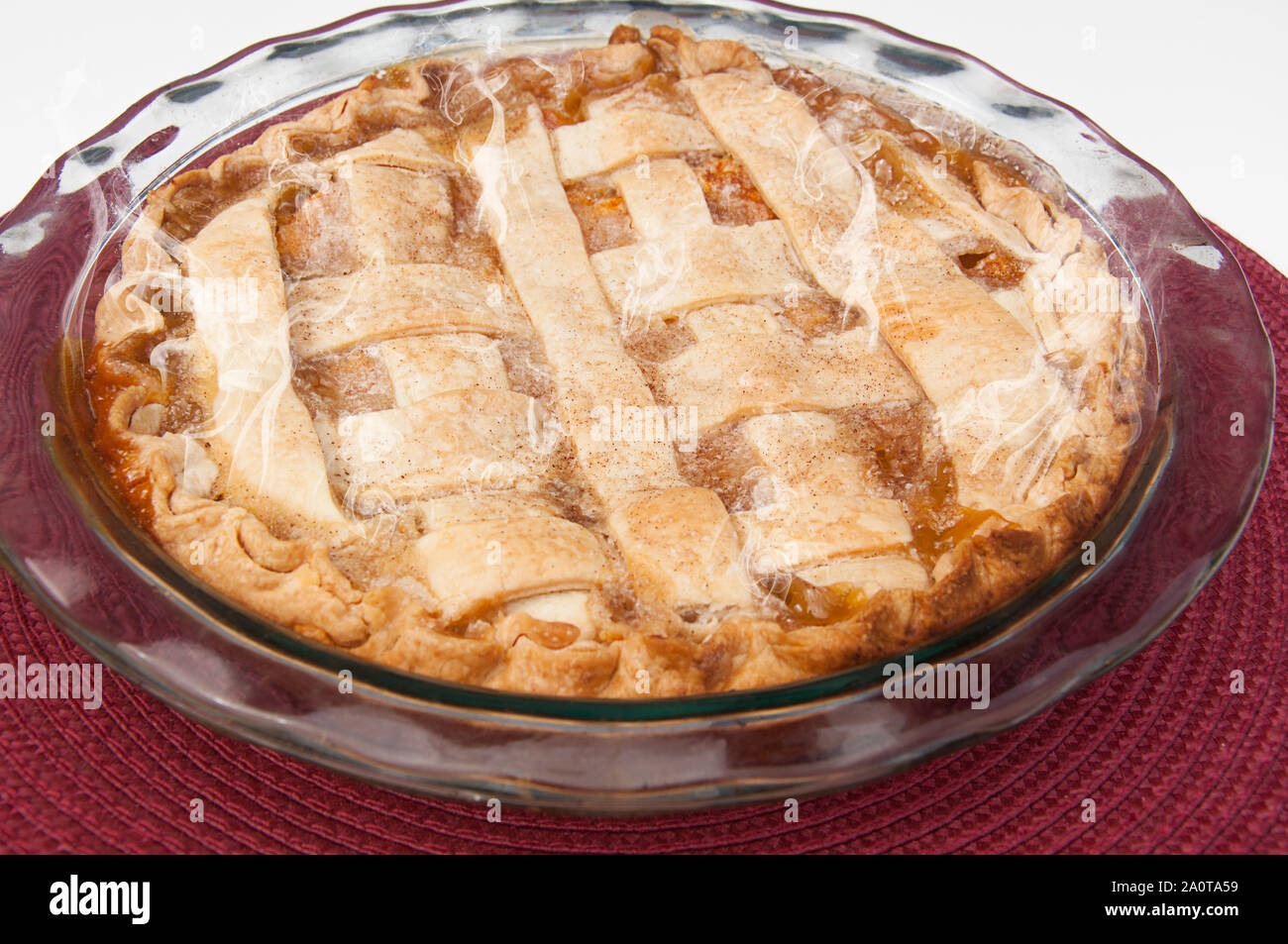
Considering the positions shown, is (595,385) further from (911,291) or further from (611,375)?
(911,291)

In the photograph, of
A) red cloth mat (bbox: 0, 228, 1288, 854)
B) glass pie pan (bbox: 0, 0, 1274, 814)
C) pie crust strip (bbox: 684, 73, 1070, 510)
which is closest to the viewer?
glass pie pan (bbox: 0, 0, 1274, 814)

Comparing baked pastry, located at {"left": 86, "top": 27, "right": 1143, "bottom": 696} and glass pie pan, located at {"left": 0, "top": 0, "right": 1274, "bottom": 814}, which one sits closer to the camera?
glass pie pan, located at {"left": 0, "top": 0, "right": 1274, "bottom": 814}

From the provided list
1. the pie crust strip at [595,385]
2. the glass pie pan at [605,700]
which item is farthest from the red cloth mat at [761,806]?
the pie crust strip at [595,385]

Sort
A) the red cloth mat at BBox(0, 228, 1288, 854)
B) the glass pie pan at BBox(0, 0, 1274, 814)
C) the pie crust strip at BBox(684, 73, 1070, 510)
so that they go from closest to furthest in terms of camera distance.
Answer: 1. the glass pie pan at BBox(0, 0, 1274, 814)
2. the red cloth mat at BBox(0, 228, 1288, 854)
3. the pie crust strip at BBox(684, 73, 1070, 510)

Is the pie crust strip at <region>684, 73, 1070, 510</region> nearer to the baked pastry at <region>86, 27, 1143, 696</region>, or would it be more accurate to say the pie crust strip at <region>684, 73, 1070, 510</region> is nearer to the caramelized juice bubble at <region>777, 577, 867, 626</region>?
the baked pastry at <region>86, 27, 1143, 696</region>

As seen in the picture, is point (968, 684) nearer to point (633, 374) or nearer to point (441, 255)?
point (633, 374)

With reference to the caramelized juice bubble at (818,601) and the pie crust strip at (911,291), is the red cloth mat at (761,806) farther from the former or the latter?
the pie crust strip at (911,291)

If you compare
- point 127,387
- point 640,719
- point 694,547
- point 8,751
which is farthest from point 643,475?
point 8,751

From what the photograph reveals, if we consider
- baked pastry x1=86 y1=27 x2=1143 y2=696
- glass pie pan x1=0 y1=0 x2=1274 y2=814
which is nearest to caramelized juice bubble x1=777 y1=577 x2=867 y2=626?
baked pastry x1=86 y1=27 x2=1143 y2=696
